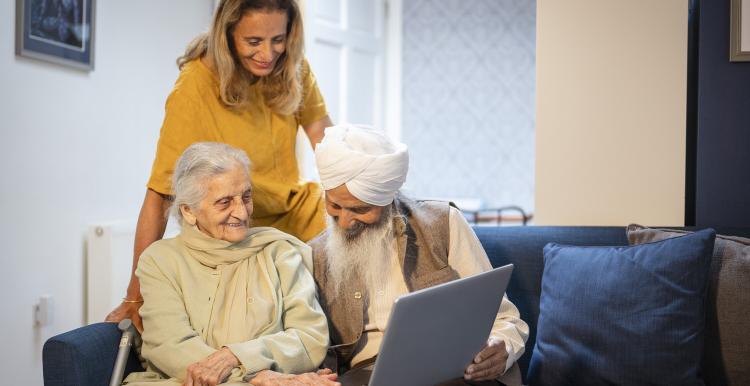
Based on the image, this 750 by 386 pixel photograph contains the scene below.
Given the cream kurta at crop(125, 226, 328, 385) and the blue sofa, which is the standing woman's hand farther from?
the blue sofa

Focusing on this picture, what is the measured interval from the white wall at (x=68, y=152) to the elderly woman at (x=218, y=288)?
130 cm

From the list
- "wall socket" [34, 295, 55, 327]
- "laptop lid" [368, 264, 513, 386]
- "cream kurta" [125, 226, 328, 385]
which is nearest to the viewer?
"laptop lid" [368, 264, 513, 386]

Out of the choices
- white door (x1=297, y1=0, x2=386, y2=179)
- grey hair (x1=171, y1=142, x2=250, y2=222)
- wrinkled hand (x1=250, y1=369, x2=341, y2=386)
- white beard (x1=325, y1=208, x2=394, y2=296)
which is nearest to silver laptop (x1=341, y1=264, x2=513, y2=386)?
wrinkled hand (x1=250, y1=369, x2=341, y2=386)

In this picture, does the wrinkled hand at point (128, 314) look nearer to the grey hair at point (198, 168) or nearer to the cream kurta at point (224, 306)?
the cream kurta at point (224, 306)

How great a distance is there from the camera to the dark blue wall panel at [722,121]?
2.80m

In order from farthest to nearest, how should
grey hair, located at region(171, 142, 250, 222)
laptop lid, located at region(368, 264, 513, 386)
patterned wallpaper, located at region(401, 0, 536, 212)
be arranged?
patterned wallpaper, located at region(401, 0, 536, 212), grey hair, located at region(171, 142, 250, 222), laptop lid, located at region(368, 264, 513, 386)

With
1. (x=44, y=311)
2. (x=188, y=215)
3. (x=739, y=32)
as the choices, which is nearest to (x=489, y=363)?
(x=188, y=215)

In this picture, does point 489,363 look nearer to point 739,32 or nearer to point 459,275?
point 459,275

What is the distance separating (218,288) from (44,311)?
61.8 inches

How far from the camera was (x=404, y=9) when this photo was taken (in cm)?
635

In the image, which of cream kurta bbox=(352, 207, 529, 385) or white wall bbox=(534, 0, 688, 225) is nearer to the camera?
cream kurta bbox=(352, 207, 529, 385)

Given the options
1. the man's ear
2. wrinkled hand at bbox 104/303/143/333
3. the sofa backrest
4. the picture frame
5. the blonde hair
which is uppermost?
the picture frame

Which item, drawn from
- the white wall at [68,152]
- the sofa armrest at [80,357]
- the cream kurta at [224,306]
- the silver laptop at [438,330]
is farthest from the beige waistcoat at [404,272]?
the white wall at [68,152]

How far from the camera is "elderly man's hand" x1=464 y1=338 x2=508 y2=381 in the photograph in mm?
2054
